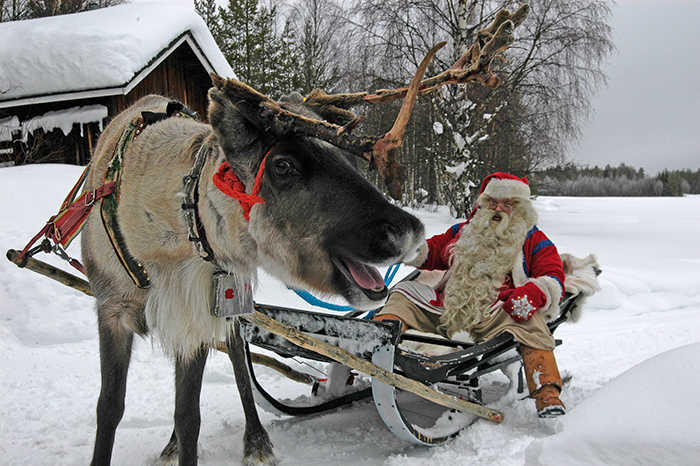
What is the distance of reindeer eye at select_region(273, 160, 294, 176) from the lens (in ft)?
4.85

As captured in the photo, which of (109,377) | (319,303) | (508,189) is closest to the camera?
(109,377)

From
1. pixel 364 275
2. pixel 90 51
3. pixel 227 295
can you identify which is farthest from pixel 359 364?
pixel 90 51

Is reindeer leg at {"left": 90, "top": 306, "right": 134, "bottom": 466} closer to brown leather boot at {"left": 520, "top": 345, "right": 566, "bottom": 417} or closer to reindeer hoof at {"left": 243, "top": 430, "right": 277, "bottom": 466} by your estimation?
reindeer hoof at {"left": 243, "top": 430, "right": 277, "bottom": 466}

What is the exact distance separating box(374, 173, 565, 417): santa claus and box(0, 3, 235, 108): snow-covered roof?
29.3 ft

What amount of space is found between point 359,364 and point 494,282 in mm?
1449

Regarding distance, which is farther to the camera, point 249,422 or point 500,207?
point 500,207

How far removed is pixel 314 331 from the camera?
7.36 feet

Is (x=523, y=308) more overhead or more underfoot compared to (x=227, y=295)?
more underfoot

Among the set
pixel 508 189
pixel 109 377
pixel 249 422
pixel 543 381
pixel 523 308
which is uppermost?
pixel 508 189

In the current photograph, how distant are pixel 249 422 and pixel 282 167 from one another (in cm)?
160

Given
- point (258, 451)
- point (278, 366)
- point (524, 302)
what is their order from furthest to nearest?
point (278, 366), point (524, 302), point (258, 451)

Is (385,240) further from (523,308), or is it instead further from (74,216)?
(523,308)

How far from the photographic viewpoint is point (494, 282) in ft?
10.6

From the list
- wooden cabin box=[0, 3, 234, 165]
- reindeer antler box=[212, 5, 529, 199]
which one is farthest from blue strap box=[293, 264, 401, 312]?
wooden cabin box=[0, 3, 234, 165]
